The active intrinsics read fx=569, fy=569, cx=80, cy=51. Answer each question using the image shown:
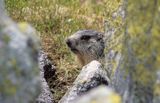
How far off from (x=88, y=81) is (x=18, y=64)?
3.46m

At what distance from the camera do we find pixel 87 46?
25.9ft

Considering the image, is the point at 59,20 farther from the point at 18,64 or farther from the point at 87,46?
the point at 18,64

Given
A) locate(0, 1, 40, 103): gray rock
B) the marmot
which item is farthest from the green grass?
locate(0, 1, 40, 103): gray rock

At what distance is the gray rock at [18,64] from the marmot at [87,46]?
5105 millimetres

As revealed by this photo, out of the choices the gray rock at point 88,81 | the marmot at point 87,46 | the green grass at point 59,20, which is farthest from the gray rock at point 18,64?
the green grass at point 59,20

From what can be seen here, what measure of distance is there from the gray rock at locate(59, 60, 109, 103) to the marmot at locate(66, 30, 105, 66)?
60.8 inches

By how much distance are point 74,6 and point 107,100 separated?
7.84 metres

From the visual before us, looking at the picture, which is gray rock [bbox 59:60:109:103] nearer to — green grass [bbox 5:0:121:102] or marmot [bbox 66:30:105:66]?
marmot [bbox 66:30:105:66]

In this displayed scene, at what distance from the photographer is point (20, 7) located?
9555 mm

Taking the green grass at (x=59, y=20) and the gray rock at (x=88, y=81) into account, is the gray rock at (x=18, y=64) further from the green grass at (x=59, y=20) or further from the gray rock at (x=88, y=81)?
the green grass at (x=59, y=20)

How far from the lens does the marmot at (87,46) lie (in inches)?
307

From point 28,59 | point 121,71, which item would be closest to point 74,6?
point 121,71

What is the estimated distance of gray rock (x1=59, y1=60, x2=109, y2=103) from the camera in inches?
235

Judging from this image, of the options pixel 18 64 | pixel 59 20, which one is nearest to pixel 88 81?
pixel 18 64
